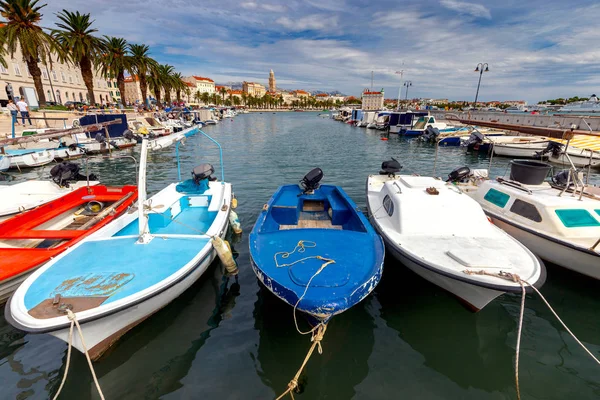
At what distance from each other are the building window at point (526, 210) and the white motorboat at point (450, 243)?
6.37ft

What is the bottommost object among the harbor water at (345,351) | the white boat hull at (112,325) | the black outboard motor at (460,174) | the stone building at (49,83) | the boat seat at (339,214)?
the harbor water at (345,351)

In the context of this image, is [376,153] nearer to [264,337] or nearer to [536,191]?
[536,191]

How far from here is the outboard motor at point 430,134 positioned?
39781 millimetres

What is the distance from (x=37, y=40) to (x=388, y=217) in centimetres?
4016

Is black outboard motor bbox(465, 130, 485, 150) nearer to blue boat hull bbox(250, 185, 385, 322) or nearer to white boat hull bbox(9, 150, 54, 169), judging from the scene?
blue boat hull bbox(250, 185, 385, 322)

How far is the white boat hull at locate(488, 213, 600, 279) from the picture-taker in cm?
726

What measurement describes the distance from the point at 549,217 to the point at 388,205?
466 cm

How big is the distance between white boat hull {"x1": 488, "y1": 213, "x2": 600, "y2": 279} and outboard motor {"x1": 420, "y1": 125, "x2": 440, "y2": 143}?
3425 centimetres

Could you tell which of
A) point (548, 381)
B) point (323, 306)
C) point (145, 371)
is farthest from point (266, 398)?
point (548, 381)

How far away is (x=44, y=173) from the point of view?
64.2 feet

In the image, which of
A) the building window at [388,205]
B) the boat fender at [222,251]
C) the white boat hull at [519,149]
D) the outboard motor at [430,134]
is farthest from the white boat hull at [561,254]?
the outboard motor at [430,134]

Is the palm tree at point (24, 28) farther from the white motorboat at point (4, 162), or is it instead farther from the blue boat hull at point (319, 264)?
the blue boat hull at point (319, 264)

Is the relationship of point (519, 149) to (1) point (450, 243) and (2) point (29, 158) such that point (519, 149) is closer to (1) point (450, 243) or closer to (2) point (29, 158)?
(1) point (450, 243)

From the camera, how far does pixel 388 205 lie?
899 cm
